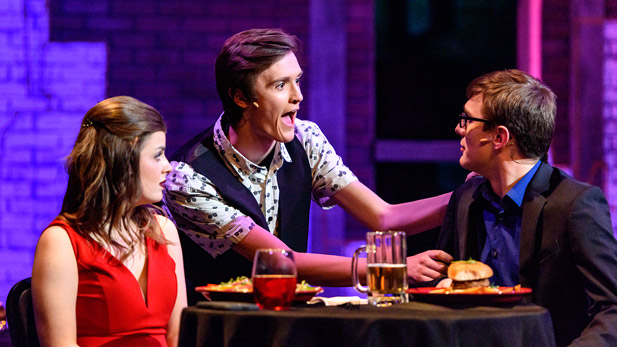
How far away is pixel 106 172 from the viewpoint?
2.14 metres

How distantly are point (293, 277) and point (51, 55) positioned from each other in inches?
171

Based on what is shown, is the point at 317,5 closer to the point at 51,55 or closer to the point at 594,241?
the point at 51,55

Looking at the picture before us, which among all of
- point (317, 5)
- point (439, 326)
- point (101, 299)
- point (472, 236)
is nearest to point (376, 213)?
point (472, 236)

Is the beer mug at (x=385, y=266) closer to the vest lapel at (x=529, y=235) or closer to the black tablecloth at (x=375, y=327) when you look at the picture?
the black tablecloth at (x=375, y=327)

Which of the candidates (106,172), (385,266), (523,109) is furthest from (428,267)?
(106,172)

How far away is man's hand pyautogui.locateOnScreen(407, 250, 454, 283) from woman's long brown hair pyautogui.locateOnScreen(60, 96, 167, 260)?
801 mm

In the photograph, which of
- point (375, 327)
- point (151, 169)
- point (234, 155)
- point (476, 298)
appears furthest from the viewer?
point (234, 155)

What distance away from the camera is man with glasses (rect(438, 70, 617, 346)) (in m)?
2.04

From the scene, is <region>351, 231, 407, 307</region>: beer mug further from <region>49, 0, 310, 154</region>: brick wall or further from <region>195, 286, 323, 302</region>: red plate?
<region>49, 0, 310, 154</region>: brick wall

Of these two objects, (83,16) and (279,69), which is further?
(83,16)

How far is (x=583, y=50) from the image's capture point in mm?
5570

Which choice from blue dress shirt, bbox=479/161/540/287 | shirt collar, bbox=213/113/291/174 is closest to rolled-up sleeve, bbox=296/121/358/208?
shirt collar, bbox=213/113/291/174

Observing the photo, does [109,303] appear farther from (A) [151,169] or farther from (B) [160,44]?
(B) [160,44]

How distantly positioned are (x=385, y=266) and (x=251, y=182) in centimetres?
112
